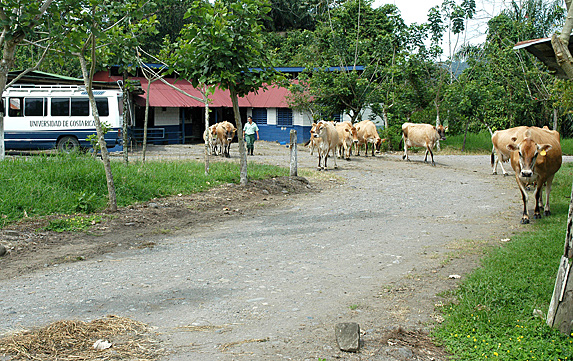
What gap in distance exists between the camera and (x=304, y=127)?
34375 millimetres

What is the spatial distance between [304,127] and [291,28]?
2052 cm

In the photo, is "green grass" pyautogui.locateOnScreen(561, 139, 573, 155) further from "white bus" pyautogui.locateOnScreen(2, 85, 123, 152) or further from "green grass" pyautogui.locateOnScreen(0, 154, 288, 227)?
"white bus" pyautogui.locateOnScreen(2, 85, 123, 152)

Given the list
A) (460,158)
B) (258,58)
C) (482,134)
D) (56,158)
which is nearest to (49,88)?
(56,158)

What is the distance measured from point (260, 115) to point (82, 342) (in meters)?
32.7

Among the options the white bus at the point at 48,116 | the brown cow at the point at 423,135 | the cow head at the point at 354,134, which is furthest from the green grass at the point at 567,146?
the white bus at the point at 48,116

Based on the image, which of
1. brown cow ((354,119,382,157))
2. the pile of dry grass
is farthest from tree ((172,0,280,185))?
brown cow ((354,119,382,157))

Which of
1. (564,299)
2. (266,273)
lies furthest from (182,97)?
(564,299)

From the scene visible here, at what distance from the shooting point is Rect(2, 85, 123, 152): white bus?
22.5 m

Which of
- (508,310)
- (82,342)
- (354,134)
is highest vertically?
(354,134)

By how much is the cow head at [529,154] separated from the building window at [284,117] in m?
25.9

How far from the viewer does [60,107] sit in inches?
897

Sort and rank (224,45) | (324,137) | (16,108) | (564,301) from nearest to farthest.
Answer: (564,301) → (224,45) → (324,137) → (16,108)

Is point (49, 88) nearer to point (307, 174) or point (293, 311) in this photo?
point (307, 174)

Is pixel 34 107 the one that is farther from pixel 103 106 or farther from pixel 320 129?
pixel 320 129
